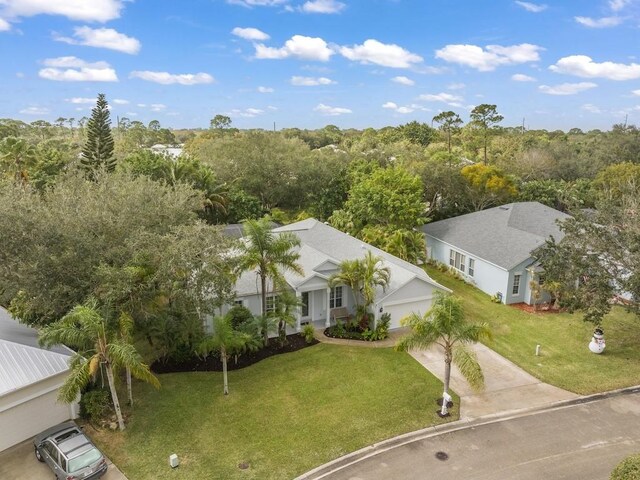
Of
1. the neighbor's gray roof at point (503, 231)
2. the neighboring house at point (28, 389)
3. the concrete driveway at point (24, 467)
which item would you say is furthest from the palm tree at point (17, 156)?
the neighbor's gray roof at point (503, 231)

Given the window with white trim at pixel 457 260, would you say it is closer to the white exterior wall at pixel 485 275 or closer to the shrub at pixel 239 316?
the white exterior wall at pixel 485 275

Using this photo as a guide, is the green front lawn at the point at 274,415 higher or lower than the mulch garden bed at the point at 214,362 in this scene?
lower

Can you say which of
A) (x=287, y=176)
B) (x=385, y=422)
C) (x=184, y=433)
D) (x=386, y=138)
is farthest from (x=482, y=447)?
(x=386, y=138)

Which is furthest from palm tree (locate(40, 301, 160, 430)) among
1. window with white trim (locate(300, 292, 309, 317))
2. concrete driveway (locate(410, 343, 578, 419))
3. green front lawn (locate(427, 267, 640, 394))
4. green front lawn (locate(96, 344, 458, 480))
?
green front lawn (locate(427, 267, 640, 394))

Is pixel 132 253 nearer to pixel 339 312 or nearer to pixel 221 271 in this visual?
pixel 221 271

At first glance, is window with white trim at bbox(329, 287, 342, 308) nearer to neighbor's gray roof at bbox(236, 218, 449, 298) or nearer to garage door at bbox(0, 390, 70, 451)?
neighbor's gray roof at bbox(236, 218, 449, 298)

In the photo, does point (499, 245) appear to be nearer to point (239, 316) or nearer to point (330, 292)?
point (330, 292)

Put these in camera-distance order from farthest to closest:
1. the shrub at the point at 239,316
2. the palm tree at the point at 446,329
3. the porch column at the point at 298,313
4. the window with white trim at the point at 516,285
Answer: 1. the window with white trim at the point at 516,285
2. the porch column at the point at 298,313
3. the shrub at the point at 239,316
4. the palm tree at the point at 446,329

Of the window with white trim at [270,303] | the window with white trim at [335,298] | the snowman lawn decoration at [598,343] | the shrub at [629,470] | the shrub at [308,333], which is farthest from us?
the window with white trim at [335,298]

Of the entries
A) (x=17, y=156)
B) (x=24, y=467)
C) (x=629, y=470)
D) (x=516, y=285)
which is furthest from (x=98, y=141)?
(x=629, y=470)
